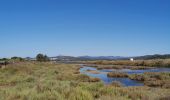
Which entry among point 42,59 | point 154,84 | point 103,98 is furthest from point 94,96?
point 42,59

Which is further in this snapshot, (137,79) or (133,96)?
(137,79)

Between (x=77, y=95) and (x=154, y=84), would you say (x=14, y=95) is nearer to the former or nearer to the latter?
(x=77, y=95)

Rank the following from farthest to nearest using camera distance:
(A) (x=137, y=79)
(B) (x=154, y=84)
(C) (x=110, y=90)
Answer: (A) (x=137, y=79)
(B) (x=154, y=84)
(C) (x=110, y=90)

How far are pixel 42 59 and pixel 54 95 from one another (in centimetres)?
10264

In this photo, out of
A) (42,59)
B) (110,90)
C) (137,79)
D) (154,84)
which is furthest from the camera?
(42,59)

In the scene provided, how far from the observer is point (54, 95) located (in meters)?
10.7

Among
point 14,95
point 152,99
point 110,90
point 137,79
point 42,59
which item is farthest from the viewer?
point 42,59

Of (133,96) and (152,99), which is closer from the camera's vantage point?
(152,99)

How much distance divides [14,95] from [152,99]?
565 centimetres

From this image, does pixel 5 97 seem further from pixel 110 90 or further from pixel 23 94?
pixel 110 90

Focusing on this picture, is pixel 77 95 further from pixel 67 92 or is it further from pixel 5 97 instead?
pixel 5 97

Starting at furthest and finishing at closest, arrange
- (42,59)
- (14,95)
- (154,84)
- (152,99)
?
1. (42,59)
2. (154,84)
3. (14,95)
4. (152,99)

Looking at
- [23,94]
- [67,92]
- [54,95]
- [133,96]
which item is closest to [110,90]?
[133,96]

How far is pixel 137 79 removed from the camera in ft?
104
